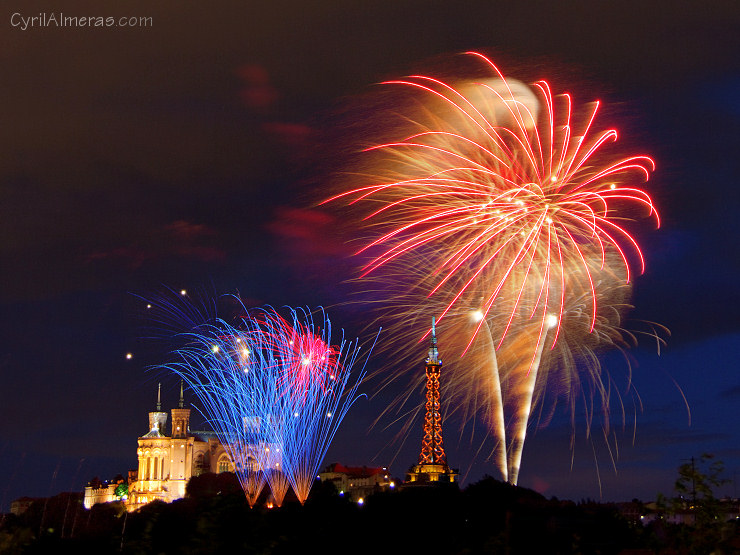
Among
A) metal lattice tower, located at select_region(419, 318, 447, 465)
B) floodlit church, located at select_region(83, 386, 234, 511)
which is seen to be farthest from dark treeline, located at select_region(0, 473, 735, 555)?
floodlit church, located at select_region(83, 386, 234, 511)

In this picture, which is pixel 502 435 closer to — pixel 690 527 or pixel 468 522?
pixel 468 522

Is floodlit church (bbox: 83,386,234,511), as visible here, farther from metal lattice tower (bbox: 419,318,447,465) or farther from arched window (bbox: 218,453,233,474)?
metal lattice tower (bbox: 419,318,447,465)

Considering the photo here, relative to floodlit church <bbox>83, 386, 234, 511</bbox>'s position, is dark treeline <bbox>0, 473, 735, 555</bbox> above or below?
below

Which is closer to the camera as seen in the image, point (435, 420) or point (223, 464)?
point (435, 420)

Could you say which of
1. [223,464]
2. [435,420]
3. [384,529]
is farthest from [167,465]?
[384,529]

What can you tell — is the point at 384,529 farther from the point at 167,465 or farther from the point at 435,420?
the point at 167,465

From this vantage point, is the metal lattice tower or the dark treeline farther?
the metal lattice tower
